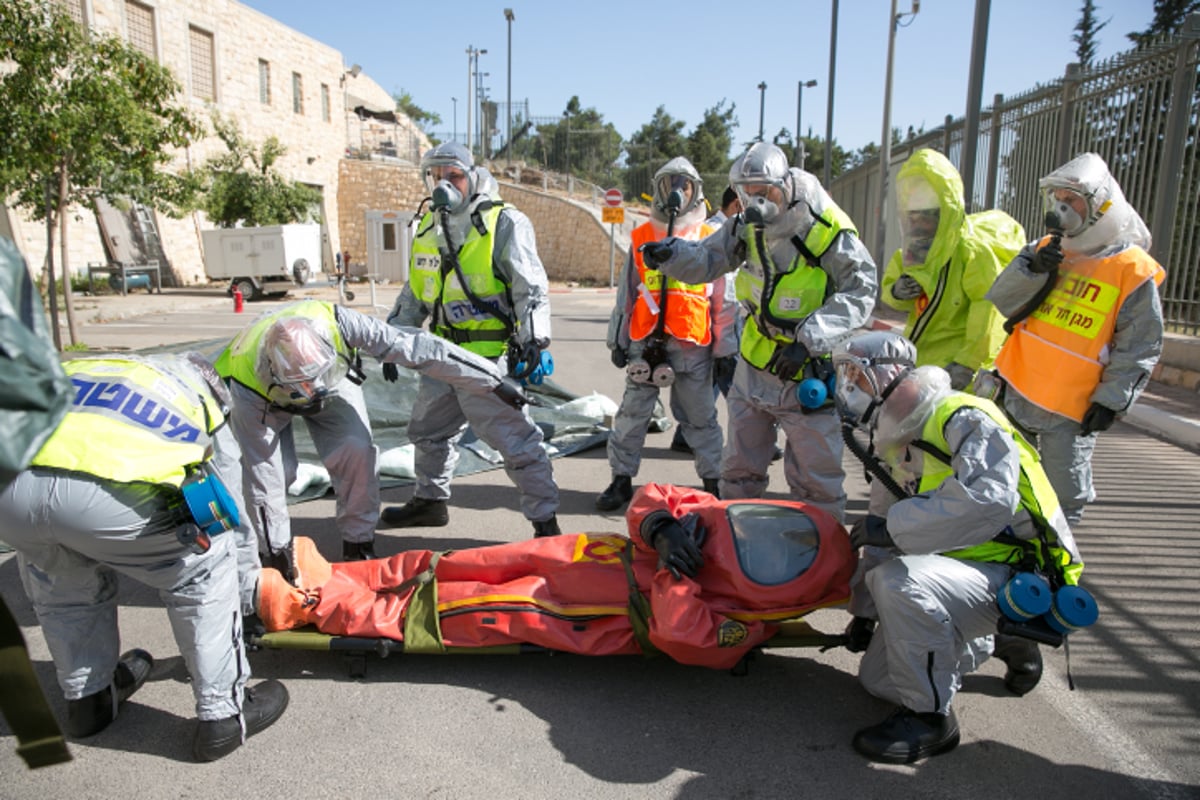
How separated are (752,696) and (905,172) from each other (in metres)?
2.77

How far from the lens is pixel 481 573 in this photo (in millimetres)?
3125

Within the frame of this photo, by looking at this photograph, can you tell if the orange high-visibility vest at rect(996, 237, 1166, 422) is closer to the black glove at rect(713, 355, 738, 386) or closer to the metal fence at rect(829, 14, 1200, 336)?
the black glove at rect(713, 355, 738, 386)

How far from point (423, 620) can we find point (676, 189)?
3.02 m

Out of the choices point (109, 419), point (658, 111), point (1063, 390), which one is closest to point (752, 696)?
point (1063, 390)

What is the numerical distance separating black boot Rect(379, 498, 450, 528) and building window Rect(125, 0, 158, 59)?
2170 cm

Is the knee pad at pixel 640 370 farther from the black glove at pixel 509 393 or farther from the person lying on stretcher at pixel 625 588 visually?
the person lying on stretcher at pixel 625 588

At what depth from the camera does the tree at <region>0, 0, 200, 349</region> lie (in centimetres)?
894

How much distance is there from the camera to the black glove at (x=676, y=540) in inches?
109

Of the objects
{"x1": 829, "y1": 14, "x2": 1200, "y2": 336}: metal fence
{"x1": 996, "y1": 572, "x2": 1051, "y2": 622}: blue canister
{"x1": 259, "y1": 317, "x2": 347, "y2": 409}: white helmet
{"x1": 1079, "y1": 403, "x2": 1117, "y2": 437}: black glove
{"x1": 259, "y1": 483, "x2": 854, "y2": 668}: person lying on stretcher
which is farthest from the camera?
{"x1": 829, "y1": 14, "x2": 1200, "y2": 336}: metal fence

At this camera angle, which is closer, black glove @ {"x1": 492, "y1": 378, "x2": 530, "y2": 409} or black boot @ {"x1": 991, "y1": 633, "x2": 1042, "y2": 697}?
black boot @ {"x1": 991, "y1": 633, "x2": 1042, "y2": 697}

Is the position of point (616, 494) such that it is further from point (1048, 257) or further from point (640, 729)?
point (1048, 257)

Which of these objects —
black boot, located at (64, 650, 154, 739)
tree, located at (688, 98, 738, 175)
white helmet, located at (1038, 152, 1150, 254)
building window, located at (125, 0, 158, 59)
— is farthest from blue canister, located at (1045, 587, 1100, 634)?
tree, located at (688, 98, 738, 175)

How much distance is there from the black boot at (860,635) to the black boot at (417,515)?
8.10 feet

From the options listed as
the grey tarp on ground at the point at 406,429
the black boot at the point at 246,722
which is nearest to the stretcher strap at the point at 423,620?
the black boot at the point at 246,722
